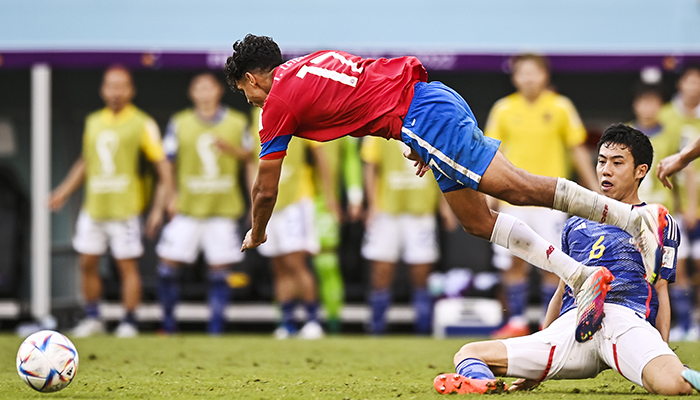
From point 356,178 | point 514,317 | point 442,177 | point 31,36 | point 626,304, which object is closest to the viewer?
point 626,304

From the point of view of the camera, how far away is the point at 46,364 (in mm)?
3955

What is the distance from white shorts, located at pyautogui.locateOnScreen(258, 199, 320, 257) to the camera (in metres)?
8.50

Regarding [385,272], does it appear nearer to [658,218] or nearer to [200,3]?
[200,3]

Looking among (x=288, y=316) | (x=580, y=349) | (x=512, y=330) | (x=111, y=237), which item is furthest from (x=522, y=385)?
(x=111, y=237)

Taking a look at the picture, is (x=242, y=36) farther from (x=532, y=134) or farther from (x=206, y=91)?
(x=532, y=134)

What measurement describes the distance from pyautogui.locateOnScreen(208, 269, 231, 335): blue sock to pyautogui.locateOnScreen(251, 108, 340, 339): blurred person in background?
1.62 feet

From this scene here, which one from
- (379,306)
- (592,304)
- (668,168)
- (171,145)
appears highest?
(171,145)

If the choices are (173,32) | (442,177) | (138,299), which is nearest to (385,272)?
(138,299)

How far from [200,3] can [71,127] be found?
201 centimetres

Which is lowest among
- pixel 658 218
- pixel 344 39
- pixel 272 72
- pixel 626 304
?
pixel 626 304

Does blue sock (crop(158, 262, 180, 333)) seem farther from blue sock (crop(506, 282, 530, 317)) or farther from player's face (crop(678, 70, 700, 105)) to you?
player's face (crop(678, 70, 700, 105))

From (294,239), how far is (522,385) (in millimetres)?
4620

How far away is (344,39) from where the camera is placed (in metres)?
9.89

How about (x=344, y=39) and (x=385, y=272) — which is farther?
(x=344, y=39)
